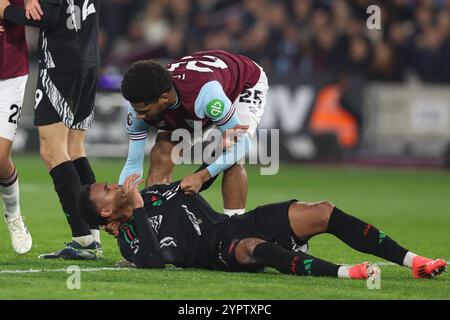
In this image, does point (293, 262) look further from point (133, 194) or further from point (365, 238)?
point (133, 194)

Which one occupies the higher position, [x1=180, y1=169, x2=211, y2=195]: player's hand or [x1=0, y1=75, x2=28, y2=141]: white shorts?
[x1=0, y1=75, x2=28, y2=141]: white shorts

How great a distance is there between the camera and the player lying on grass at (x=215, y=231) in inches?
287

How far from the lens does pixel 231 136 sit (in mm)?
8125

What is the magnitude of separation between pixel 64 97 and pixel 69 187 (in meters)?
0.71

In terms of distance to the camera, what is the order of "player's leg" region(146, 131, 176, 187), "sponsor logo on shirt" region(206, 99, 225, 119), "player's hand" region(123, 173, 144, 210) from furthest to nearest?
"player's leg" region(146, 131, 176, 187)
"sponsor logo on shirt" region(206, 99, 225, 119)
"player's hand" region(123, 173, 144, 210)

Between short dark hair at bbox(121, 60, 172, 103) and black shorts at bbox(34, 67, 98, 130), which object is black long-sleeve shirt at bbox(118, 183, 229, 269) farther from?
black shorts at bbox(34, 67, 98, 130)

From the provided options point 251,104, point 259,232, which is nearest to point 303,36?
point 251,104

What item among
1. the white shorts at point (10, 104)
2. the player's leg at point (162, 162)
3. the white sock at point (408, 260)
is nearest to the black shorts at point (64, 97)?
the white shorts at point (10, 104)

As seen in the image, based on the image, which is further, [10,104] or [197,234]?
[10,104]

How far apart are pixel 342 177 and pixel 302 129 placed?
211 cm

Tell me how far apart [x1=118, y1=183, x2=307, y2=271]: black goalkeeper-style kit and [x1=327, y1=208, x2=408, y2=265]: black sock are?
0.98ft

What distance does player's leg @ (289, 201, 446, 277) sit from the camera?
7305mm

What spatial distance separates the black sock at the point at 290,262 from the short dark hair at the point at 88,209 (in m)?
1.09

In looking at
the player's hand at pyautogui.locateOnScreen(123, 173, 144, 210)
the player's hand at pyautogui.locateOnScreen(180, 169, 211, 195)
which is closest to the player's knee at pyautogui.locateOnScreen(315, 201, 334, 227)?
the player's hand at pyautogui.locateOnScreen(180, 169, 211, 195)
